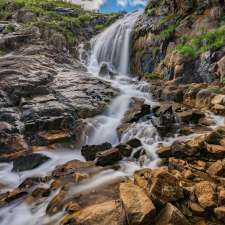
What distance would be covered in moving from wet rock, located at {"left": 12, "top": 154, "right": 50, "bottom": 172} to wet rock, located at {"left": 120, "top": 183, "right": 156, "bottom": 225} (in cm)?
660

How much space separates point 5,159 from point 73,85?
22.6ft

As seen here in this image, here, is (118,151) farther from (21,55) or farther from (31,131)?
(21,55)

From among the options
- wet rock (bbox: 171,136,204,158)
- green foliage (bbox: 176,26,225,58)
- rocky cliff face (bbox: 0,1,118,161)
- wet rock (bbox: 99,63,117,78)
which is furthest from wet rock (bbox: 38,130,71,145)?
wet rock (bbox: 99,63,117,78)

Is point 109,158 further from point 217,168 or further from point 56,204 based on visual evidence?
point 217,168

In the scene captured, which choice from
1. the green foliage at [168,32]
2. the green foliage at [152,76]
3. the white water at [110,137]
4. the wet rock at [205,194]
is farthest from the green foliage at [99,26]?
the wet rock at [205,194]

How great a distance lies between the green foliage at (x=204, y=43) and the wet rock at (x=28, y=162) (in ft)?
39.5

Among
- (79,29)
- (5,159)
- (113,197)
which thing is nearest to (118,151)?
(113,197)

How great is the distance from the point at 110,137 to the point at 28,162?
4.24 m

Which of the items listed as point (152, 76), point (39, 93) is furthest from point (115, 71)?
point (39, 93)

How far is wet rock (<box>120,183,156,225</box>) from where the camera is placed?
5.87 meters

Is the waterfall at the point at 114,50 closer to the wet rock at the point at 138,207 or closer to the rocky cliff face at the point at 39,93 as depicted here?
the rocky cliff face at the point at 39,93

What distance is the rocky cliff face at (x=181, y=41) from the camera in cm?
1837

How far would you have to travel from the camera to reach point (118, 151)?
1114cm

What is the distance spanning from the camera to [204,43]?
63.8 ft
